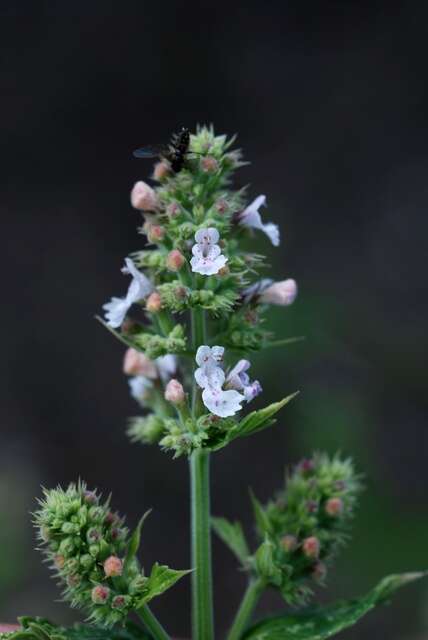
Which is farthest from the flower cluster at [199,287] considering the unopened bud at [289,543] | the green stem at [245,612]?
the green stem at [245,612]

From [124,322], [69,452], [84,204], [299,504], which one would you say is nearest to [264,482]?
[69,452]

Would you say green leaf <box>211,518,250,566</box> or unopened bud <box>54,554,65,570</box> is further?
green leaf <box>211,518,250,566</box>

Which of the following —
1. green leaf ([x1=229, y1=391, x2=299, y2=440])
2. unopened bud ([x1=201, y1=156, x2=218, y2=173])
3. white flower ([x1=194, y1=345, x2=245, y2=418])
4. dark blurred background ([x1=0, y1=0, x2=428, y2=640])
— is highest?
dark blurred background ([x1=0, y1=0, x2=428, y2=640])

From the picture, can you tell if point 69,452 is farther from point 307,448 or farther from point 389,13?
point 389,13

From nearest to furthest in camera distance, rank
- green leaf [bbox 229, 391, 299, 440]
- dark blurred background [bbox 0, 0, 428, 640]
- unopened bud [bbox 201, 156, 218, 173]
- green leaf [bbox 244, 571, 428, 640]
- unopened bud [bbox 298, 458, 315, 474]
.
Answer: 1. green leaf [bbox 229, 391, 299, 440]
2. unopened bud [bbox 201, 156, 218, 173]
3. green leaf [bbox 244, 571, 428, 640]
4. unopened bud [bbox 298, 458, 315, 474]
5. dark blurred background [bbox 0, 0, 428, 640]

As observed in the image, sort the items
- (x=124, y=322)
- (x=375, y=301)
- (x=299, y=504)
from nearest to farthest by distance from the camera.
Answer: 1. (x=124, y=322)
2. (x=299, y=504)
3. (x=375, y=301)

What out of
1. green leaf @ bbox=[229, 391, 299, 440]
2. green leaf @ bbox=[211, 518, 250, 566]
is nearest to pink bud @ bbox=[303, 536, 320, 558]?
green leaf @ bbox=[211, 518, 250, 566]

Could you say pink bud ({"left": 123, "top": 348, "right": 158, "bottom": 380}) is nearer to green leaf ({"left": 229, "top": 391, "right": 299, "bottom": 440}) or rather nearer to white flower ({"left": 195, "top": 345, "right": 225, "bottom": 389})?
white flower ({"left": 195, "top": 345, "right": 225, "bottom": 389})
